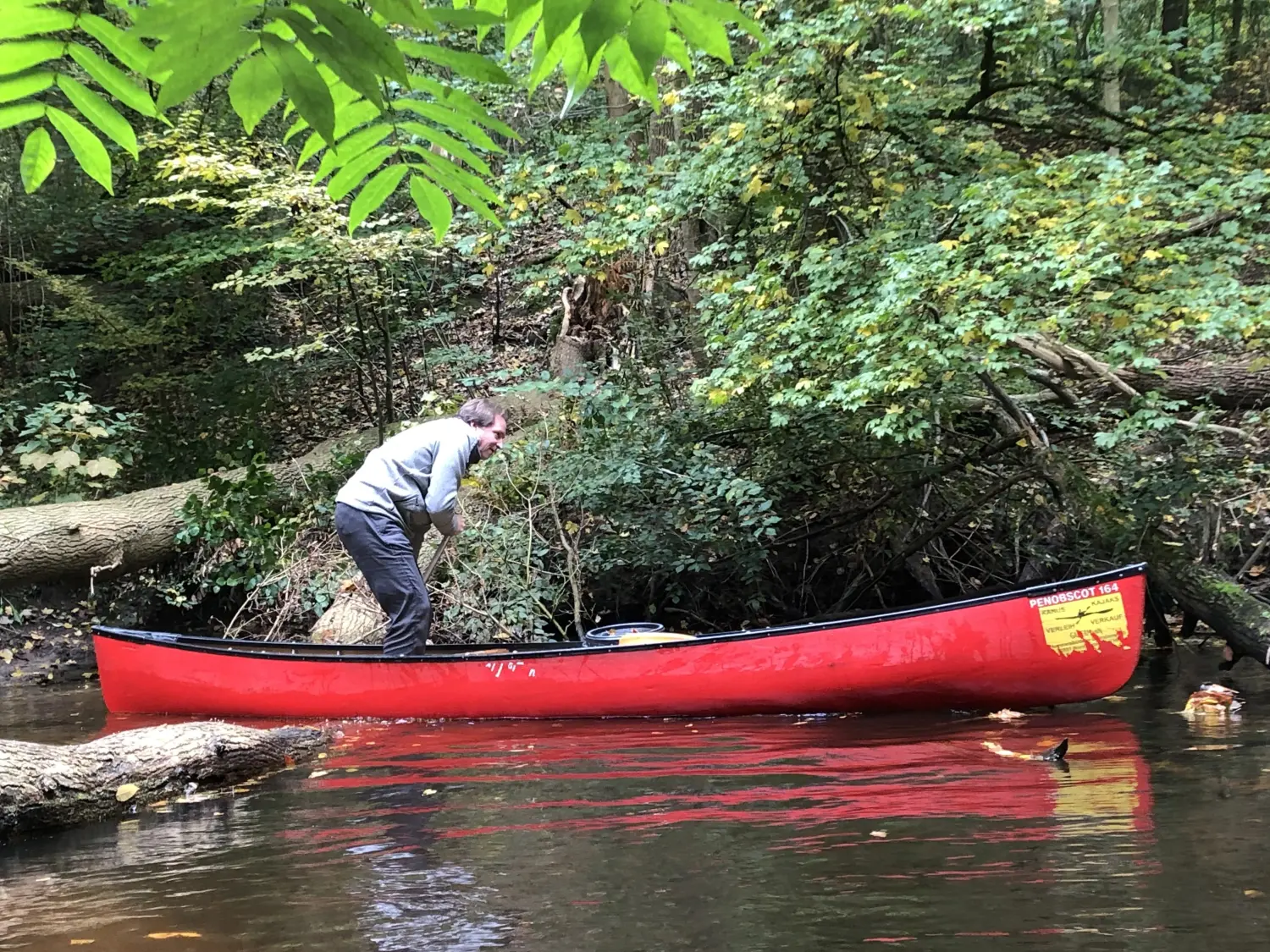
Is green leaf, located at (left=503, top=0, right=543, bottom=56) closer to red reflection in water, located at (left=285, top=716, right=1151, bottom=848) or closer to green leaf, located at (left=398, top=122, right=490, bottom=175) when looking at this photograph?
green leaf, located at (left=398, top=122, right=490, bottom=175)

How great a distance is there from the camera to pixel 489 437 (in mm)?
5793

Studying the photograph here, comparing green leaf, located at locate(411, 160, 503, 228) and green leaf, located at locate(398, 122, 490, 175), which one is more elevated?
green leaf, located at locate(398, 122, 490, 175)

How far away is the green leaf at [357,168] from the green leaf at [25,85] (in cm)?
33

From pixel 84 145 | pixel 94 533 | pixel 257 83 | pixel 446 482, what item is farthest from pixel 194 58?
pixel 94 533

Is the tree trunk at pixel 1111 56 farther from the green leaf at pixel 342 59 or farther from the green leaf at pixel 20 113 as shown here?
the green leaf at pixel 20 113

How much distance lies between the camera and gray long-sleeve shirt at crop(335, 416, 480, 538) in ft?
18.9

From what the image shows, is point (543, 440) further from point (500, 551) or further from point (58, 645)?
point (58, 645)

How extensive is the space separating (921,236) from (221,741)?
4.74 m

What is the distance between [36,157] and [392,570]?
189 inches

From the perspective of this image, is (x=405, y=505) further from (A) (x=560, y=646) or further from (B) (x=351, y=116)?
(B) (x=351, y=116)

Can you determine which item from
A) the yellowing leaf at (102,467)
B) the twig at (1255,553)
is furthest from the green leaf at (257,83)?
the yellowing leaf at (102,467)

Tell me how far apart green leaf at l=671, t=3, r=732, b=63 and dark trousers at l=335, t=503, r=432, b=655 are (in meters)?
5.02

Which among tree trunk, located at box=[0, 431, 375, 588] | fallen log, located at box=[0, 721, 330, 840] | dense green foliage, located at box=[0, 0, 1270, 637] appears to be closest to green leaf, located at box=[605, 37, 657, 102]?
dense green foliage, located at box=[0, 0, 1270, 637]

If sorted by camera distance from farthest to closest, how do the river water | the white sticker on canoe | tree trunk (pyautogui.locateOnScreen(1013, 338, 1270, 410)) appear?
tree trunk (pyautogui.locateOnScreen(1013, 338, 1270, 410)), the white sticker on canoe, the river water
